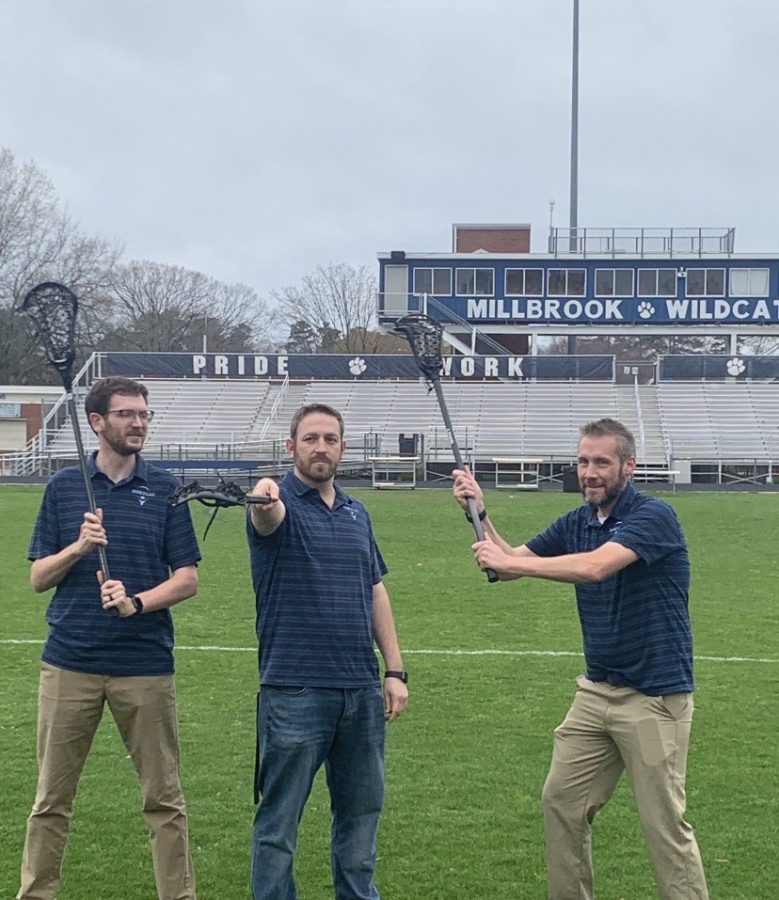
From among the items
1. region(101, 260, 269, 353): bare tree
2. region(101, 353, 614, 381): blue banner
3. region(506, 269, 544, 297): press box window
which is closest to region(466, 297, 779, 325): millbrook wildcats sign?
region(506, 269, 544, 297): press box window

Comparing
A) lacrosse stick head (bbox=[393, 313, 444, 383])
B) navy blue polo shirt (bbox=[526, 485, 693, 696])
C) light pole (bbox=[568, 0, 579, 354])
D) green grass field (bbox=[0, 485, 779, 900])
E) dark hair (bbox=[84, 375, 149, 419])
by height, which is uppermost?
light pole (bbox=[568, 0, 579, 354])

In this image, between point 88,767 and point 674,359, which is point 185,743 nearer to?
point 88,767

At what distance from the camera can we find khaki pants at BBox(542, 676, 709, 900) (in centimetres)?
386

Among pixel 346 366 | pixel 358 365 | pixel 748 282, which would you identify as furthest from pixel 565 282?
pixel 346 366

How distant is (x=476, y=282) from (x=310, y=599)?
44.8 m

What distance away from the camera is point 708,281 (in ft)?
153

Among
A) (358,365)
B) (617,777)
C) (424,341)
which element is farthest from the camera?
(358,365)

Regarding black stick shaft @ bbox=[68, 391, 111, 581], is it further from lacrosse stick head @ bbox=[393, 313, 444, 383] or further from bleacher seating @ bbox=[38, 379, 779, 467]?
bleacher seating @ bbox=[38, 379, 779, 467]

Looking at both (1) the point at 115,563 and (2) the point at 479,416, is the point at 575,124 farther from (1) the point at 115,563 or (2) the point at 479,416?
(1) the point at 115,563

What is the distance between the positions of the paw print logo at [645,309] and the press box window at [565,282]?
2674 mm

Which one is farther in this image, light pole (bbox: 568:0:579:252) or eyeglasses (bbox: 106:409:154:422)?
light pole (bbox: 568:0:579:252)

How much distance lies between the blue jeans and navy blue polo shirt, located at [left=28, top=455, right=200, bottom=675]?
1.94ft

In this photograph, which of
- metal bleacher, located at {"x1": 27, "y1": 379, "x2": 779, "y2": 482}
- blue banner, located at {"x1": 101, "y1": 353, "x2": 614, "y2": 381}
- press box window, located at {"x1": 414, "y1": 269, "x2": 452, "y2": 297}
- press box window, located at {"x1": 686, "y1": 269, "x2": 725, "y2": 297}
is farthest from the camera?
press box window, located at {"x1": 414, "y1": 269, "x2": 452, "y2": 297}

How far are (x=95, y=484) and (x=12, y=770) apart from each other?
2.80 m
